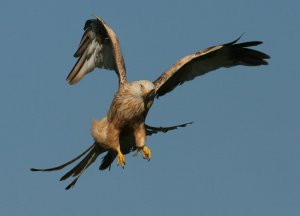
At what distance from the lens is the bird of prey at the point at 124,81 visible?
15.8m

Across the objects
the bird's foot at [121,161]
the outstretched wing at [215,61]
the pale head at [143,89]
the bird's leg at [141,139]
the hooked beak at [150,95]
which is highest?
the outstretched wing at [215,61]

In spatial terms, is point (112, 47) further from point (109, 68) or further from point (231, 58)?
point (231, 58)

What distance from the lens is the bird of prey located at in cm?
1584

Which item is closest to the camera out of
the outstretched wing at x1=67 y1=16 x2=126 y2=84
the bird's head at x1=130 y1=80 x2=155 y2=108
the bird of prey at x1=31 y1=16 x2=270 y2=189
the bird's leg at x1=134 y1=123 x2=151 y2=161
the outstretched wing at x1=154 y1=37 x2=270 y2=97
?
the bird's head at x1=130 y1=80 x2=155 y2=108

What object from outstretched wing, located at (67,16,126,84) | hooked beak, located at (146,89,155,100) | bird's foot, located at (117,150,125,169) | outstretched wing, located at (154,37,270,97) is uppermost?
outstretched wing, located at (67,16,126,84)

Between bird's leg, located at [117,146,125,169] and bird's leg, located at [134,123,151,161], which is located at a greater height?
bird's leg, located at [134,123,151,161]

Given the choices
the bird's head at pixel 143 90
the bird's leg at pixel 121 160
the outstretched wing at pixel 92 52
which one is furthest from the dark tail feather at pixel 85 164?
the bird's head at pixel 143 90

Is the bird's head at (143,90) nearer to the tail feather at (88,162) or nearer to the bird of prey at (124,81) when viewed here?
the bird of prey at (124,81)

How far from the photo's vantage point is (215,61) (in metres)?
18.1

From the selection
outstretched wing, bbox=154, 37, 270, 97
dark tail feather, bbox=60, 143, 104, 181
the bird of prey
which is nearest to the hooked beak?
the bird of prey

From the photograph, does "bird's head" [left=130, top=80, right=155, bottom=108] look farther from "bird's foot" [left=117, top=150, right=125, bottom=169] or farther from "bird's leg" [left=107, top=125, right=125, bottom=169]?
"bird's foot" [left=117, top=150, right=125, bottom=169]

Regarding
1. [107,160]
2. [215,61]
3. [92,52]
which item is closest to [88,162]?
[107,160]

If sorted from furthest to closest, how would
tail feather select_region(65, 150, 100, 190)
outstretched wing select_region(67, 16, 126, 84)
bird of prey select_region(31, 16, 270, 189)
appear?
outstretched wing select_region(67, 16, 126, 84) < tail feather select_region(65, 150, 100, 190) < bird of prey select_region(31, 16, 270, 189)

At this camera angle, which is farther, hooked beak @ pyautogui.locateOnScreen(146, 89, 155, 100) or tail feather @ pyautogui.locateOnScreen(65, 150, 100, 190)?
tail feather @ pyautogui.locateOnScreen(65, 150, 100, 190)
